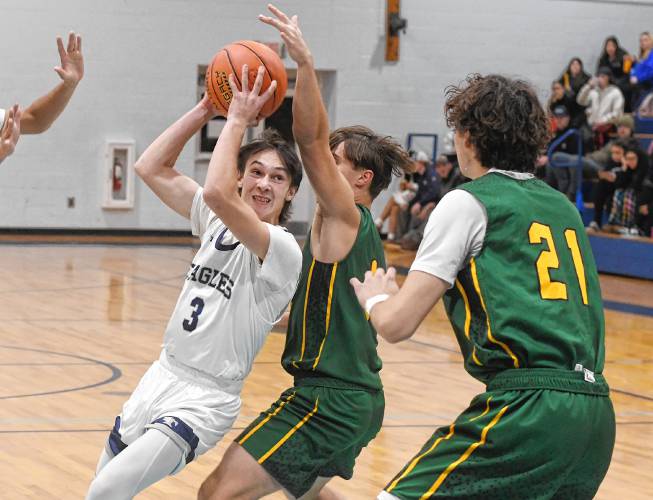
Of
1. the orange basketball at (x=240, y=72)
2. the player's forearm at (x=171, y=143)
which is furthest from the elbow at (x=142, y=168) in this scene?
the orange basketball at (x=240, y=72)

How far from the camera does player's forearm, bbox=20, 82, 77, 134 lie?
4812mm

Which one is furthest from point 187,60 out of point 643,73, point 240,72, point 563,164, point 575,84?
point 240,72

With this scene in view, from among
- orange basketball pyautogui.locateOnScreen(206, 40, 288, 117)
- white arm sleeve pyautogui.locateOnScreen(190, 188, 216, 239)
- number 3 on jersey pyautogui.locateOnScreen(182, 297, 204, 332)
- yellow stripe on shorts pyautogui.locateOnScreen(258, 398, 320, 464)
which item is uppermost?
orange basketball pyautogui.locateOnScreen(206, 40, 288, 117)

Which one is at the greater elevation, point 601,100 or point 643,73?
point 643,73

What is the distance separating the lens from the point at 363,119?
62.7ft

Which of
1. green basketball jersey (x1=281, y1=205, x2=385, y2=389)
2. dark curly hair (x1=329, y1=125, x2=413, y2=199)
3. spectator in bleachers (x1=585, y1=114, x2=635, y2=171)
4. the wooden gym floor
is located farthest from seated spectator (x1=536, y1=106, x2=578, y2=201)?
green basketball jersey (x1=281, y1=205, x2=385, y2=389)

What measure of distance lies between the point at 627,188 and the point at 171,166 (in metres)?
12.2

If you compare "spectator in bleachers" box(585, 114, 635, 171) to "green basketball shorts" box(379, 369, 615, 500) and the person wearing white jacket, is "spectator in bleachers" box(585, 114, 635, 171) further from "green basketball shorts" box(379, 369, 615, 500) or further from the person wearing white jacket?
"green basketball shorts" box(379, 369, 615, 500)

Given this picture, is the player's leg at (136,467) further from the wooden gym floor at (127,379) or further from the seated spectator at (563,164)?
the seated spectator at (563,164)

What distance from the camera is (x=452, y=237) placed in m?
2.86

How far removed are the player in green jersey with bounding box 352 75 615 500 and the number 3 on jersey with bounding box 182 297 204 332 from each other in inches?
35.9

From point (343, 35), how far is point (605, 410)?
16.4 metres

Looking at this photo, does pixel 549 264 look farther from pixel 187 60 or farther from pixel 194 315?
pixel 187 60

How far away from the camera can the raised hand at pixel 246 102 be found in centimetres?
359
